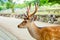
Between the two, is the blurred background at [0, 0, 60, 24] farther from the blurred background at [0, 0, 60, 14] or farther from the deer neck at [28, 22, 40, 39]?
the deer neck at [28, 22, 40, 39]

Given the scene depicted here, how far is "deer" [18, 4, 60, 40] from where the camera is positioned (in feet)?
7.91

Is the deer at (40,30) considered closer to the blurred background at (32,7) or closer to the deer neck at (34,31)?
the deer neck at (34,31)

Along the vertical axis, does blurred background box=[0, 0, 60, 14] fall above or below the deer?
above

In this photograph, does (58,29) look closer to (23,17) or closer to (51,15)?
(51,15)

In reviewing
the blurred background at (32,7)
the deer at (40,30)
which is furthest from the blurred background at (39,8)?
A: the deer at (40,30)

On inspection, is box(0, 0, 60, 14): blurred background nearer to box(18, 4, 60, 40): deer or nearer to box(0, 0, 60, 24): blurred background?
box(0, 0, 60, 24): blurred background

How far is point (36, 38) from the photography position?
2459 mm

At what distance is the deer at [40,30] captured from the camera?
7.91ft

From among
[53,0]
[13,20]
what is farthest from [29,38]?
[53,0]

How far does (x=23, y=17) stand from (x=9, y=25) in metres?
0.21

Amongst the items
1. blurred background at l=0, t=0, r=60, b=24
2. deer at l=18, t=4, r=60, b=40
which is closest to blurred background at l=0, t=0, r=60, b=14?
blurred background at l=0, t=0, r=60, b=24

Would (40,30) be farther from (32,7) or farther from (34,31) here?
(32,7)

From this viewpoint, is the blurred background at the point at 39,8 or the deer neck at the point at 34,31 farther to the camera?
the blurred background at the point at 39,8

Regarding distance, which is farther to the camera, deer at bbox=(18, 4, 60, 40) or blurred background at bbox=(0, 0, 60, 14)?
blurred background at bbox=(0, 0, 60, 14)
